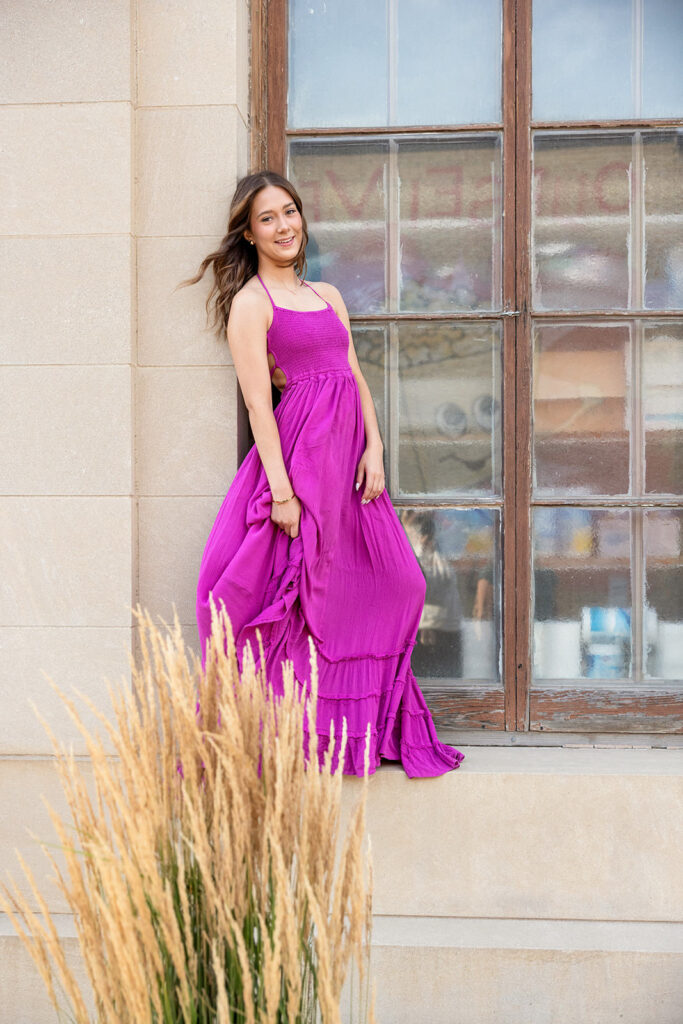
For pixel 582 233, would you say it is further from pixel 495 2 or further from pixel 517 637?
pixel 517 637

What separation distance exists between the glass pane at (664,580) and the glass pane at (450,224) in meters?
0.81

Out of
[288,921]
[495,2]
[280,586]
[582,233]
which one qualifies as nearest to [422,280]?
[582,233]

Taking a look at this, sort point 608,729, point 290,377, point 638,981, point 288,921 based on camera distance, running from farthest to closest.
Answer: point 608,729, point 290,377, point 638,981, point 288,921

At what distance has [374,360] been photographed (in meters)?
2.88

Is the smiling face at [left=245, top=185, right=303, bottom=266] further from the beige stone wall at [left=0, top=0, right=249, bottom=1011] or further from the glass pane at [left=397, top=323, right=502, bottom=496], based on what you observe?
the glass pane at [left=397, top=323, right=502, bottom=496]

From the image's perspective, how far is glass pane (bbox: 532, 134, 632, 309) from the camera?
2855mm

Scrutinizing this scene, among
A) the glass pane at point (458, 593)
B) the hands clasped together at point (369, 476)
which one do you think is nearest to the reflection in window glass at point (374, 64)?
the hands clasped together at point (369, 476)

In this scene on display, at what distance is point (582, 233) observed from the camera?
113 inches

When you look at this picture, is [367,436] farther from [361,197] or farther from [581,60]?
[581,60]

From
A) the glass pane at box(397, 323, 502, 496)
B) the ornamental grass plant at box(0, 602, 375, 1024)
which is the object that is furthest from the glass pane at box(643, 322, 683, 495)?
the ornamental grass plant at box(0, 602, 375, 1024)

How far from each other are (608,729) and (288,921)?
5.68 ft

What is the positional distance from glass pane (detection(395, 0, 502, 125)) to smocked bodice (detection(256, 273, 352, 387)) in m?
0.74

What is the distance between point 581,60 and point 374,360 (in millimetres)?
1065

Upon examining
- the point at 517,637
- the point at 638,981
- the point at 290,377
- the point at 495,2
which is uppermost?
the point at 495,2
